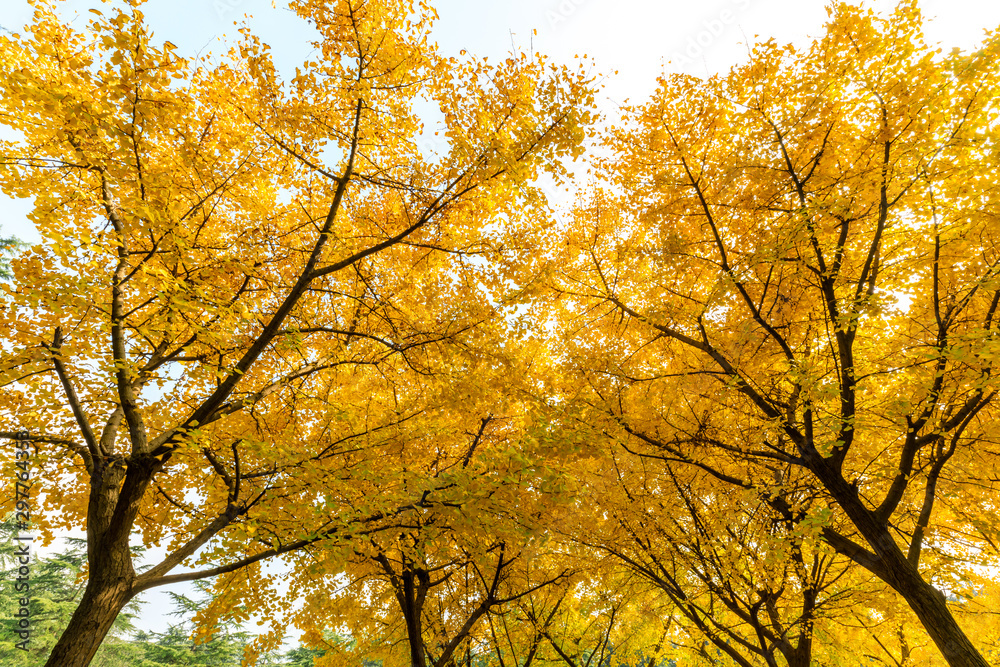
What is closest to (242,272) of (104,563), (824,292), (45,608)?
(104,563)

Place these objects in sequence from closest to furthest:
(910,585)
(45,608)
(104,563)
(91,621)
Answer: (91,621) → (104,563) → (910,585) → (45,608)

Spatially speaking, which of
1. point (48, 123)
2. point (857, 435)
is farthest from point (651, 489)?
point (48, 123)

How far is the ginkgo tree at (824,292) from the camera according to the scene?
172 inches

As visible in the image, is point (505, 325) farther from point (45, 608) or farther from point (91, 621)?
point (45, 608)

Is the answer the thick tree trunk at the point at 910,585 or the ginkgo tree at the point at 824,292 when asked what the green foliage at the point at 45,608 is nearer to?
the ginkgo tree at the point at 824,292

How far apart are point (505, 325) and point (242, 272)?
10.5 ft

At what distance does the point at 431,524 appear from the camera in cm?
474

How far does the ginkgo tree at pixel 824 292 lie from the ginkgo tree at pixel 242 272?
5.35 feet

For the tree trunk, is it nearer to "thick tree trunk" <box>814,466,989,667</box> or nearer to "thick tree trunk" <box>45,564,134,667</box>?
"thick tree trunk" <box>45,564,134,667</box>

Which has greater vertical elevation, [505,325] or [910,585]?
[505,325]

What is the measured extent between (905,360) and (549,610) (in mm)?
7396

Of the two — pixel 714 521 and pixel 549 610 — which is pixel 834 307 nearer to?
pixel 714 521

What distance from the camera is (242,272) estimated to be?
5.31 m

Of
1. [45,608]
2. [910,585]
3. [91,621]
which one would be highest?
[45,608]
